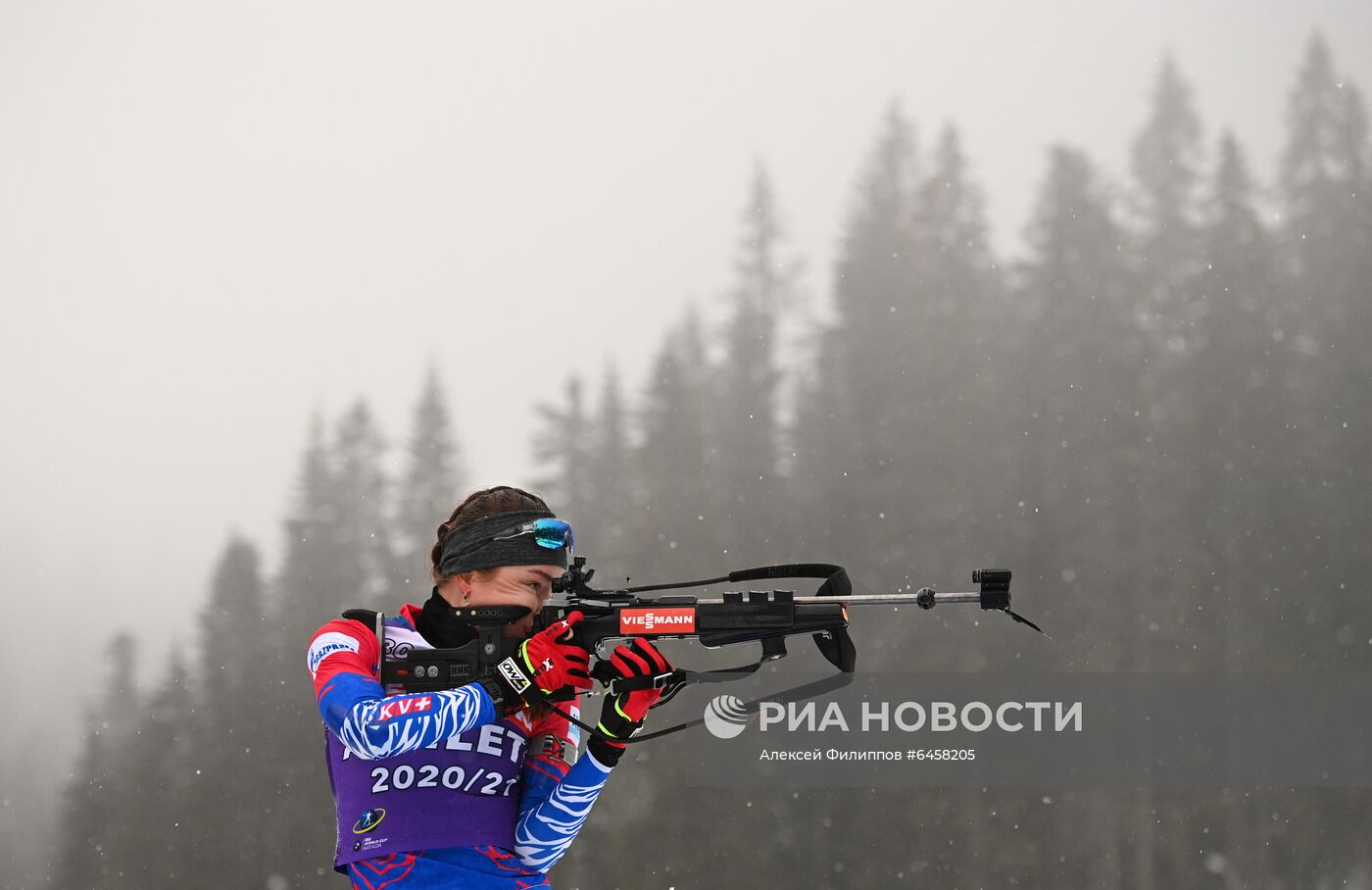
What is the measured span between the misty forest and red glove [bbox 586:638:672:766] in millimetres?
12291

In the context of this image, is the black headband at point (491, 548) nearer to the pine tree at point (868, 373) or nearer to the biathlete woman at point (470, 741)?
the biathlete woman at point (470, 741)

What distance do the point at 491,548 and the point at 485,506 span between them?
0.41ft

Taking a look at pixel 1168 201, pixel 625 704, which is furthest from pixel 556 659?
pixel 1168 201

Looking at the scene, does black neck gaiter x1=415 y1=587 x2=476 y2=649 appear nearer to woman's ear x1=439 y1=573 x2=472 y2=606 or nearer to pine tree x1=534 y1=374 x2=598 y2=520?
woman's ear x1=439 y1=573 x2=472 y2=606

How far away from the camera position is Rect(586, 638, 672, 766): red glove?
2.54 m

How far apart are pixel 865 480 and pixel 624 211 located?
17.7m

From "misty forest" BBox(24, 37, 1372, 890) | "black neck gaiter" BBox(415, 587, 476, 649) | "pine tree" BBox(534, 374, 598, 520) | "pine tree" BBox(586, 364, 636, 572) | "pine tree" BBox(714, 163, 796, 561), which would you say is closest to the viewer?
"black neck gaiter" BBox(415, 587, 476, 649)

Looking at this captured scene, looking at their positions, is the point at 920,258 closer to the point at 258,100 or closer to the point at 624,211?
the point at 624,211

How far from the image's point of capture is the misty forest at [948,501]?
47.9ft

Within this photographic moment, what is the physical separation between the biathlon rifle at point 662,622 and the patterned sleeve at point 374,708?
0.08 m

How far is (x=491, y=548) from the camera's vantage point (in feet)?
8.99

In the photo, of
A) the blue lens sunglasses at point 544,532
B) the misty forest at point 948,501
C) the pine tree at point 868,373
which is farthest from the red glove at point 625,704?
the pine tree at point 868,373

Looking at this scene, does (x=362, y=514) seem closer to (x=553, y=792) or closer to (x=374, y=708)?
(x=553, y=792)

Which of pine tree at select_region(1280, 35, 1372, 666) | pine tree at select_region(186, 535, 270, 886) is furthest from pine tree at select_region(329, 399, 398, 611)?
pine tree at select_region(1280, 35, 1372, 666)
